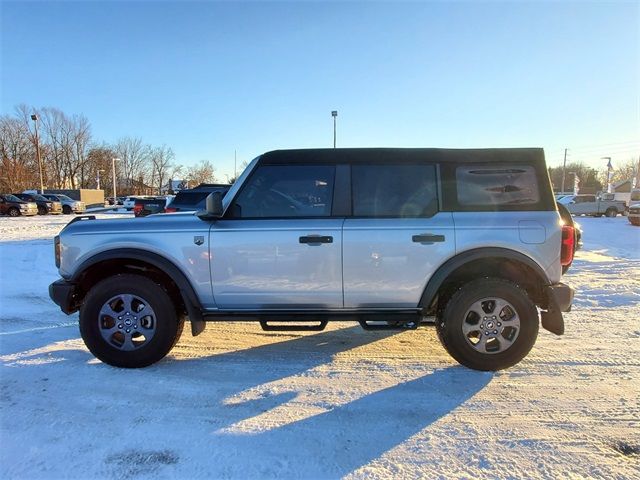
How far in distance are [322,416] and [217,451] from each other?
78 centimetres

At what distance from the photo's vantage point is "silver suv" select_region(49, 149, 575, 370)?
12.0ft

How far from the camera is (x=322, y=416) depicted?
3.02 meters

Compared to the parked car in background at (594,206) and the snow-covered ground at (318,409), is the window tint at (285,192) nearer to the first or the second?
the snow-covered ground at (318,409)

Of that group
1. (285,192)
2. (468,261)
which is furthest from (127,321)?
(468,261)

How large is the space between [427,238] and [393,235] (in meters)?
0.30

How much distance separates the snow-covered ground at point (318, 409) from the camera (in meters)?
2.50

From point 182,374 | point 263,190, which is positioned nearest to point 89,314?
point 182,374

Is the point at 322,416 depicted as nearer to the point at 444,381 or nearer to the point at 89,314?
the point at 444,381

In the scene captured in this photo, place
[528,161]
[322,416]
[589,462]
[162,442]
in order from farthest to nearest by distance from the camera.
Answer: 1. [528,161]
2. [322,416]
3. [162,442]
4. [589,462]

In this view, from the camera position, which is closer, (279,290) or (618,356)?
(279,290)

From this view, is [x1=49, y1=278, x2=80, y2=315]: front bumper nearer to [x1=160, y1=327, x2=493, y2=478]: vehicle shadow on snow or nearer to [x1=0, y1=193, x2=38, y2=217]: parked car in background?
[x1=160, y1=327, x2=493, y2=478]: vehicle shadow on snow

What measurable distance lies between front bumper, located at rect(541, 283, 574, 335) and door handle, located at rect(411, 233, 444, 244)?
1.07 meters

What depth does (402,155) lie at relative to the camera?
3.86 meters

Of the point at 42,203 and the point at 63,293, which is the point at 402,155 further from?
the point at 42,203
